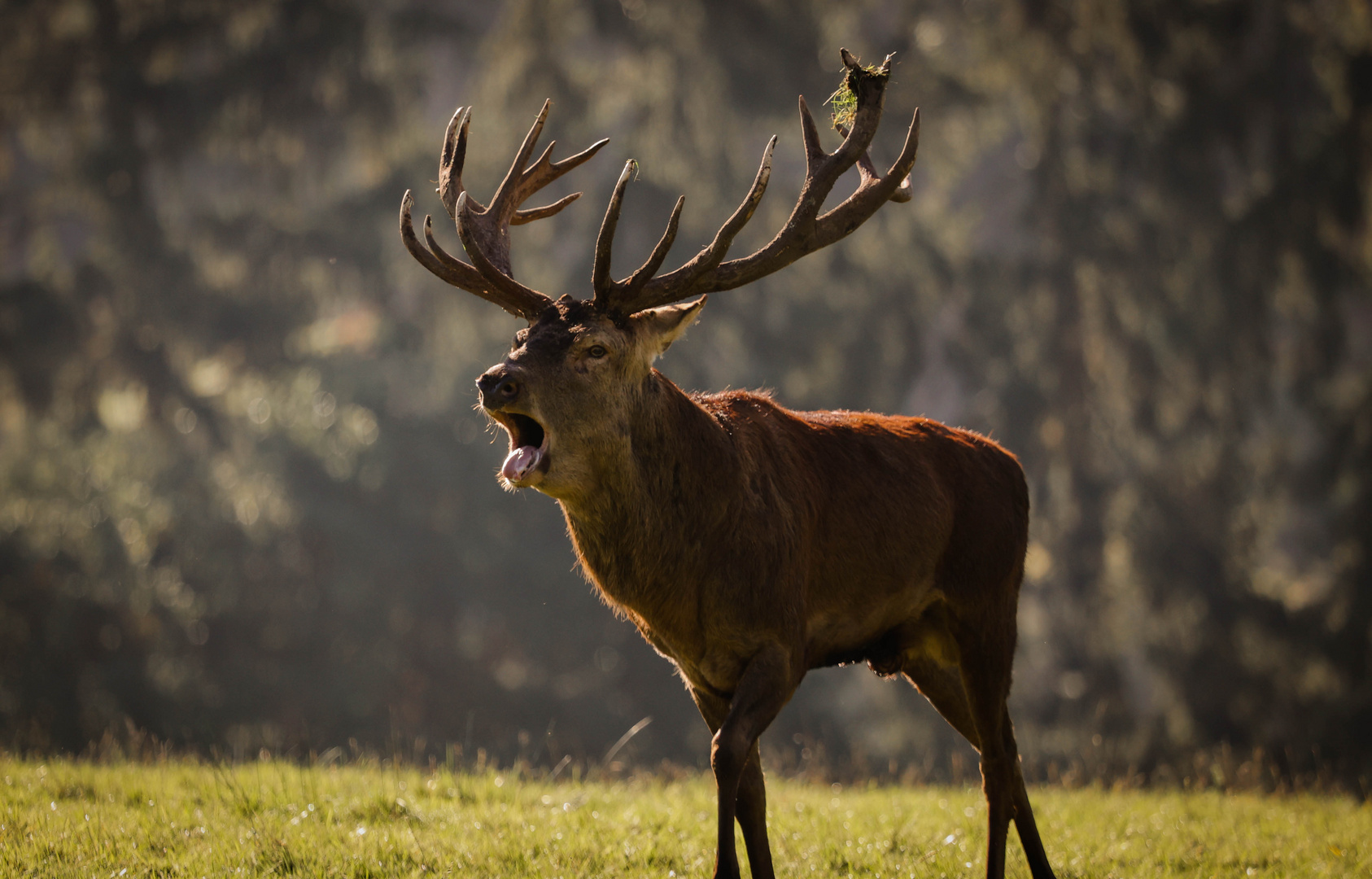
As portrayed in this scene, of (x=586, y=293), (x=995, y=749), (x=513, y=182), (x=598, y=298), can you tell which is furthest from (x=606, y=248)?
(x=586, y=293)

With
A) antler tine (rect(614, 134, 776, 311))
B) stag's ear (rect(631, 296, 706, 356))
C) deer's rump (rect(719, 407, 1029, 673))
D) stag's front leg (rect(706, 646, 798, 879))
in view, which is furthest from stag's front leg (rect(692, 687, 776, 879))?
antler tine (rect(614, 134, 776, 311))

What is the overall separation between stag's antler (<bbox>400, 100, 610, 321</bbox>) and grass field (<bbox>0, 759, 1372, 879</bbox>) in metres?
2.24

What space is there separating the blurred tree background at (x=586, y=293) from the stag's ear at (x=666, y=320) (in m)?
11.8

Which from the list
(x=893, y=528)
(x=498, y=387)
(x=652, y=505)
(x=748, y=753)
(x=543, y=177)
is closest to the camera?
(x=498, y=387)

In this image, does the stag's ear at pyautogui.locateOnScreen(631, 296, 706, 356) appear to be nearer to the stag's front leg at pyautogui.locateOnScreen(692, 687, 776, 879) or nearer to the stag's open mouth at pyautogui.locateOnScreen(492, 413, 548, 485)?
the stag's open mouth at pyautogui.locateOnScreen(492, 413, 548, 485)

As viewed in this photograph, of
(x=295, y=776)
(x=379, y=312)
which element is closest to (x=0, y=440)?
(x=379, y=312)

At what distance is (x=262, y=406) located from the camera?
2061 centimetres

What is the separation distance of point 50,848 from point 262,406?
1636cm

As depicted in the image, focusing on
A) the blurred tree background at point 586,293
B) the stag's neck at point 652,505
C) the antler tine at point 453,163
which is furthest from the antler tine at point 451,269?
the blurred tree background at point 586,293

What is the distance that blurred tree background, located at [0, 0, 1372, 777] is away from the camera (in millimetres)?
16391

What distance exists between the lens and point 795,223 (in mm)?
4863

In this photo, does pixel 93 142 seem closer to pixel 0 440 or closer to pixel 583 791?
pixel 0 440

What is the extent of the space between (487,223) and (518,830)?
2.63 metres

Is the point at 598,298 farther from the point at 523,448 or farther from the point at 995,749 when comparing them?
the point at 995,749
